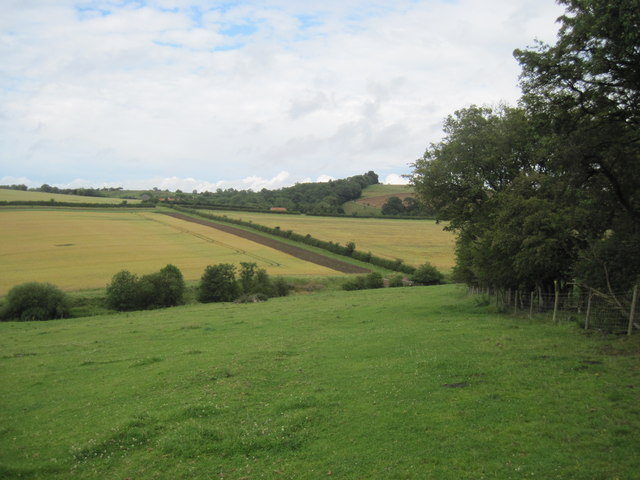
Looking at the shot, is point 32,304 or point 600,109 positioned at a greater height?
→ point 600,109

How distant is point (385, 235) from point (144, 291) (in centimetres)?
6915

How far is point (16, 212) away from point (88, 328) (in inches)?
4199

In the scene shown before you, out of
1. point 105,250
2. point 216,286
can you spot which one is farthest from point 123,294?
point 105,250

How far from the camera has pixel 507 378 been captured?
12.8 m

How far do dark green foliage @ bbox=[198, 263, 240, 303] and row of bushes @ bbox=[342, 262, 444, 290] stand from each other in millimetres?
15782

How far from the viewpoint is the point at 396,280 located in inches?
2398

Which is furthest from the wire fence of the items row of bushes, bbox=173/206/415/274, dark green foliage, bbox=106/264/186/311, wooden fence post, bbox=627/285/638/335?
row of bushes, bbox=173/206/415/274

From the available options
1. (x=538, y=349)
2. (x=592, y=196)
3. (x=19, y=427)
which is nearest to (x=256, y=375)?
(x=19, y=427)

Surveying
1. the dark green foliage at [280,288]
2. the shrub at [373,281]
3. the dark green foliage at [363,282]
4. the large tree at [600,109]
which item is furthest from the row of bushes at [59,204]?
the large tree at [600,109]

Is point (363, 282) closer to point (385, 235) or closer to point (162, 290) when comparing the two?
point (162, 290)

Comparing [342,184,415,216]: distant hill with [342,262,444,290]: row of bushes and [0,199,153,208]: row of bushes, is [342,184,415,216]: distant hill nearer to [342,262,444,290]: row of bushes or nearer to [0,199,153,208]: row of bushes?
[0,199,153,208]: row of bushes

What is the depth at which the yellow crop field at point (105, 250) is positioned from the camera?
5963 cm

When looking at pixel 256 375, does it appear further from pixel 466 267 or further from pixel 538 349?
pixel 466 267

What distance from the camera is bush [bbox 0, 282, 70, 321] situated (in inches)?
1639
